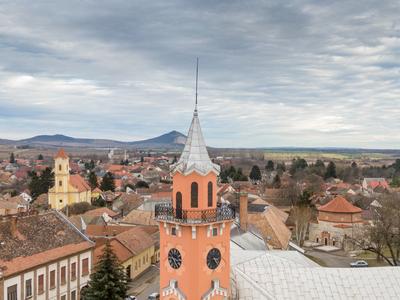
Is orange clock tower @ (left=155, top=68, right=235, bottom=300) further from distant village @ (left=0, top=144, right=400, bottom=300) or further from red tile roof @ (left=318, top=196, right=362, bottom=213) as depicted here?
red tile roof @ (left=318, top=196, right=362, bottom=213)

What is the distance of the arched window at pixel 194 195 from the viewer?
24.9 m

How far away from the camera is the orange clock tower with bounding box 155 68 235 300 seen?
2472 cm

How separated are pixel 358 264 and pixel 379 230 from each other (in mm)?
5485

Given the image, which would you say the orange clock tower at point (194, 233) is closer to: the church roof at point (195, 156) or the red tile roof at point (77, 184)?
the church roof at point (195, 156)

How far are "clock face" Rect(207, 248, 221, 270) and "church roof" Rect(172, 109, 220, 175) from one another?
404cm

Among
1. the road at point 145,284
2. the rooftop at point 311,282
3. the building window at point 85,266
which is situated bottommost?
the road at point 145,284

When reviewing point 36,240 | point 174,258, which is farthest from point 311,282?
point 36,240

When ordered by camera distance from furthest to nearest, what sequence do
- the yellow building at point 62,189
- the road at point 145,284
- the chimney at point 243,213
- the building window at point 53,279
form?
the yellow building at point 62,189 < the road at point 145,284 < the chimney at point 243,213 < the building window at point 53,279

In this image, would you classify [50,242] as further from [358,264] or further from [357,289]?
[358,264]

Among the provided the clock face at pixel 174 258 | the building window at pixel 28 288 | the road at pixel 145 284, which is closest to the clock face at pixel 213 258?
the clock face at pixel 174 258

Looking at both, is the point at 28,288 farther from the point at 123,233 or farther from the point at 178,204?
the point at 123,233

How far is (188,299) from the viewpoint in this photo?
24891mm

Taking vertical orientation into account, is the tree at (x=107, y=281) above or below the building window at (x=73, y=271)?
above

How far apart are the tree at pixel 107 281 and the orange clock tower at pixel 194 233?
9.74m
